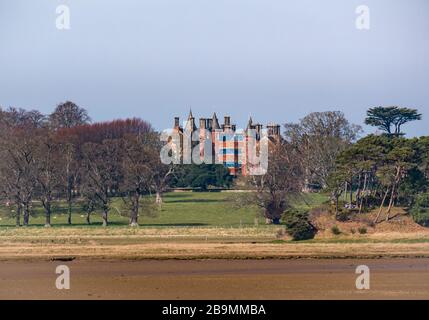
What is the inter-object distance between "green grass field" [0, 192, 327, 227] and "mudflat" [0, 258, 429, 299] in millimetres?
24344

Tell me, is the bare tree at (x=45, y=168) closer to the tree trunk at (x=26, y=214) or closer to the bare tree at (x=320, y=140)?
the tree trunk at (x=26, y=214)

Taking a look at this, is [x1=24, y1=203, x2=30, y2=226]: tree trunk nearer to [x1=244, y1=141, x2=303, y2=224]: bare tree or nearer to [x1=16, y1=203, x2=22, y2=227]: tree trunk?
[x1=16, y1=203, x2=22, y2=227]: tree trunk

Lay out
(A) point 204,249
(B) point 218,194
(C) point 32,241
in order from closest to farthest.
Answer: (A) point 204,249, (C) point 32,241, (B) point 218,194

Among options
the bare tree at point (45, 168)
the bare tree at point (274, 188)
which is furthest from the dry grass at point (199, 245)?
the bare tree at point (45, 168)

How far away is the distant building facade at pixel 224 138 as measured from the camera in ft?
335

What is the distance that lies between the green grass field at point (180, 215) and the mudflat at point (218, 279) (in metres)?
24.3

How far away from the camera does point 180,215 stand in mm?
69312

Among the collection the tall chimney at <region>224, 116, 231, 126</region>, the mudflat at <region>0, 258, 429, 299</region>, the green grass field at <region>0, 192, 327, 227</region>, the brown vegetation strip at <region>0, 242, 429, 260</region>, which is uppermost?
the tall chimney at <region>224, 116, 231, 126</region>

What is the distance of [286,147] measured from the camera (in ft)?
264

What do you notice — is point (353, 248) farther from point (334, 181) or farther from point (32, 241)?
point (32, 241)

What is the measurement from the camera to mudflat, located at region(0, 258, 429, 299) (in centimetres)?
2911

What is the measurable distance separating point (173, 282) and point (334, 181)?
26.0 metres

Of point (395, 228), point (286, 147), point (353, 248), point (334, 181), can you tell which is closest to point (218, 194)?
point (286, 147)

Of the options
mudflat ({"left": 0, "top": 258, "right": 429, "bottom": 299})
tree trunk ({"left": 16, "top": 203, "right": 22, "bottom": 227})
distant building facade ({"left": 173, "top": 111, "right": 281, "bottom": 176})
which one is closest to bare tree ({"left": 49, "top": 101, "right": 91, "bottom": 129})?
distant building facade ({"left": 173, "top": 111, "right": 281, "bottom": 176})
